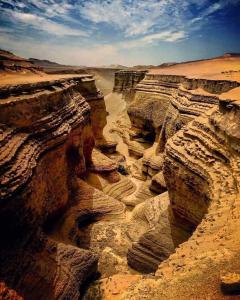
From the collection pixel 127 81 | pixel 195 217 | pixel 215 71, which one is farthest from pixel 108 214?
pixel 127 81

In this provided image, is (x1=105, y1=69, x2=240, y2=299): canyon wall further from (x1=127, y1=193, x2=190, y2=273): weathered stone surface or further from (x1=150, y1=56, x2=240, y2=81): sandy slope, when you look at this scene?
(x1=150, y1=56, x2=240, y2=81): sandy slope

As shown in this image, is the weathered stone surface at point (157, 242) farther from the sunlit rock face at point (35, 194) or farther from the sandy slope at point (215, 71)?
the sandy slope at point (215, 71)

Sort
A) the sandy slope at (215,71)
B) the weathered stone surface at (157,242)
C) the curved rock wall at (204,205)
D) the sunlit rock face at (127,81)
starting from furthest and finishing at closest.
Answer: the sunlit rock face at (127,81)
the sandy slope at (215,71)
the weathered stone surface at (157,242)
the curved rock wall at (204,205)

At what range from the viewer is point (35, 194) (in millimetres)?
5320

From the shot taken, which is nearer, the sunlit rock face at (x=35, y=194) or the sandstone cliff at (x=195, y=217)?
the sandstone cliff at (x=195, y=217)

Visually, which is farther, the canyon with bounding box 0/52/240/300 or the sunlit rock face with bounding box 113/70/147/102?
the sunlit rock face with bounding box 113/70/147/102

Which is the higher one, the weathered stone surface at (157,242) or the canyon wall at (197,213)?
the canyon wall at (197,213)

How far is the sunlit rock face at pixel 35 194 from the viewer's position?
14.9ft

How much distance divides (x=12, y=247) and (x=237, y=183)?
4.10 m

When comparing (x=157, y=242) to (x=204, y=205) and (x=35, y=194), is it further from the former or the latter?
(x=35, y=194)

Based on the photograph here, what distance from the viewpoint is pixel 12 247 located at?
4.69 metres

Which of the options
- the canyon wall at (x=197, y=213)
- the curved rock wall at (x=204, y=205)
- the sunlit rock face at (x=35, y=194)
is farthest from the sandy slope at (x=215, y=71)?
the sunlit rock face at (x=35, y=194)

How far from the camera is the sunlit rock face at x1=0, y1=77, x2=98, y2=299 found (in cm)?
455

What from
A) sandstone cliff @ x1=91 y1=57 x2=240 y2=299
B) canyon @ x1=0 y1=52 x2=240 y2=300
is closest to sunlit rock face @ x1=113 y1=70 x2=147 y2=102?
canyon @ x1=0 y1=52 x2=240 y2=300
